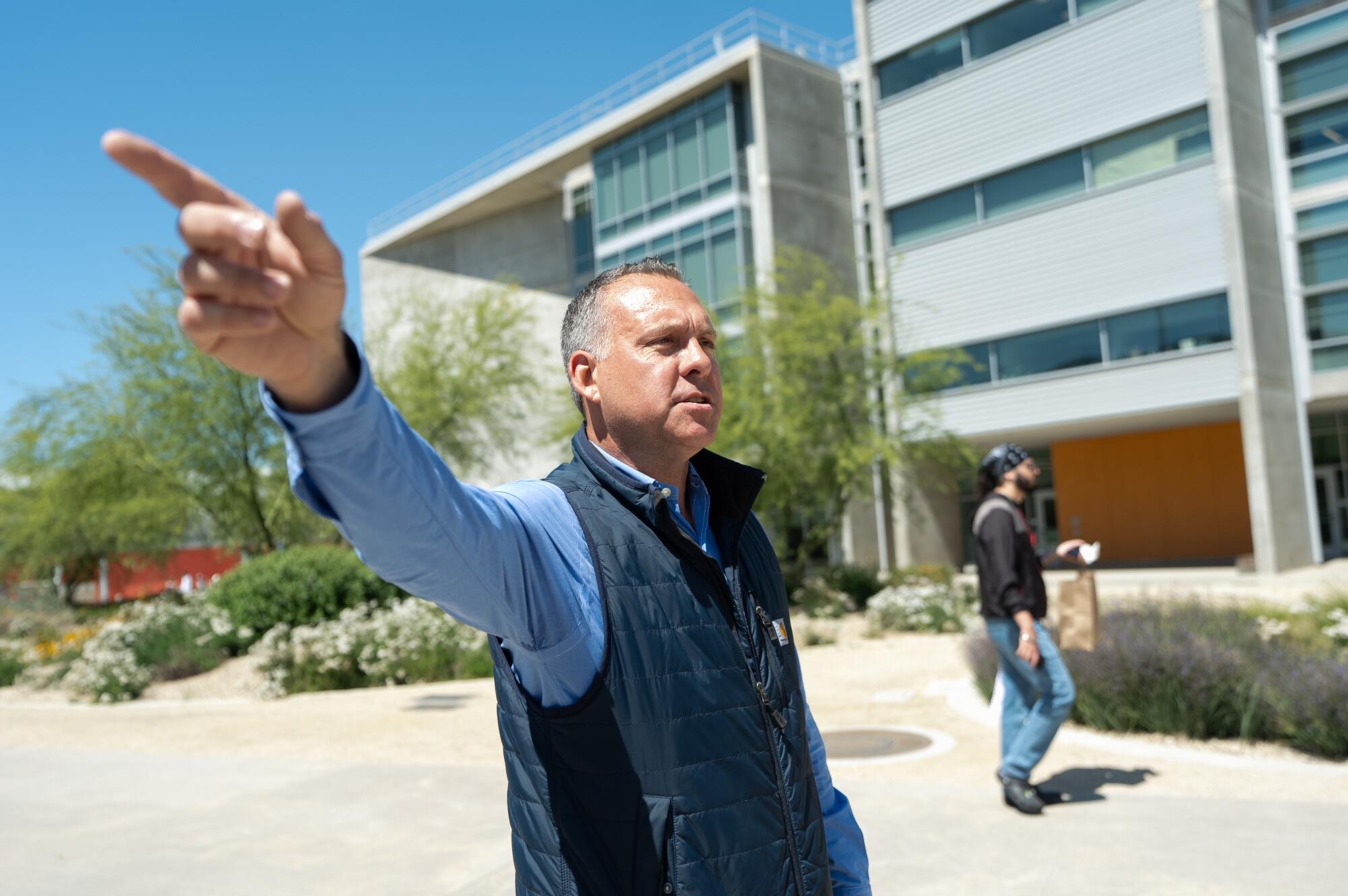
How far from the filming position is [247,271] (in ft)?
3.23

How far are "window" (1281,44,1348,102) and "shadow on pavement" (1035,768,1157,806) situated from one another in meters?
23.5

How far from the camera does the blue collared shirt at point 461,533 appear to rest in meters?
1.15

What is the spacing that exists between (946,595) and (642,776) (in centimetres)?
1593

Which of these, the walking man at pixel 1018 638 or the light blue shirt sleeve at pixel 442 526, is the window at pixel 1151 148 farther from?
the light blue shirt sleeve at pixel 442 526

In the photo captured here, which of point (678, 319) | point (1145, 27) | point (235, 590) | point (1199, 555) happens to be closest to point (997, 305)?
point (1145, 27)

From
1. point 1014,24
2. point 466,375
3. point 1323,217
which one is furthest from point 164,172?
point 1014,24

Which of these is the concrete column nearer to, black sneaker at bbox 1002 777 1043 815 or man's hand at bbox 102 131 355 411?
black sneaker at bbox 1002 777 1043 815

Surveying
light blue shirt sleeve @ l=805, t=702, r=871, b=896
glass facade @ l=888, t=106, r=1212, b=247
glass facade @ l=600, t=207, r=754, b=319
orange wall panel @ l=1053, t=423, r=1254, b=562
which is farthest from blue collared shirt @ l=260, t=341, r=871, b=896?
orange wall panel @ l=1053, t=423, r=1254, b=562

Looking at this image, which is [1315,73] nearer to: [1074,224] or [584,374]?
[1074,224]

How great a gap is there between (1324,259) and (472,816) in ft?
83.2

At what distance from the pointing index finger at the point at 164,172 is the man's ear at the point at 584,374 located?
105 cm

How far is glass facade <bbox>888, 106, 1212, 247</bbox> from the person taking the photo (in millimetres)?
24312

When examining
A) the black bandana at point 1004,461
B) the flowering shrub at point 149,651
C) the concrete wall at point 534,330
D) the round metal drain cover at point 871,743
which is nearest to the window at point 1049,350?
the concrete wall at point 534,330

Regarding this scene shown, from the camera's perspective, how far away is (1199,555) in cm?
2995
